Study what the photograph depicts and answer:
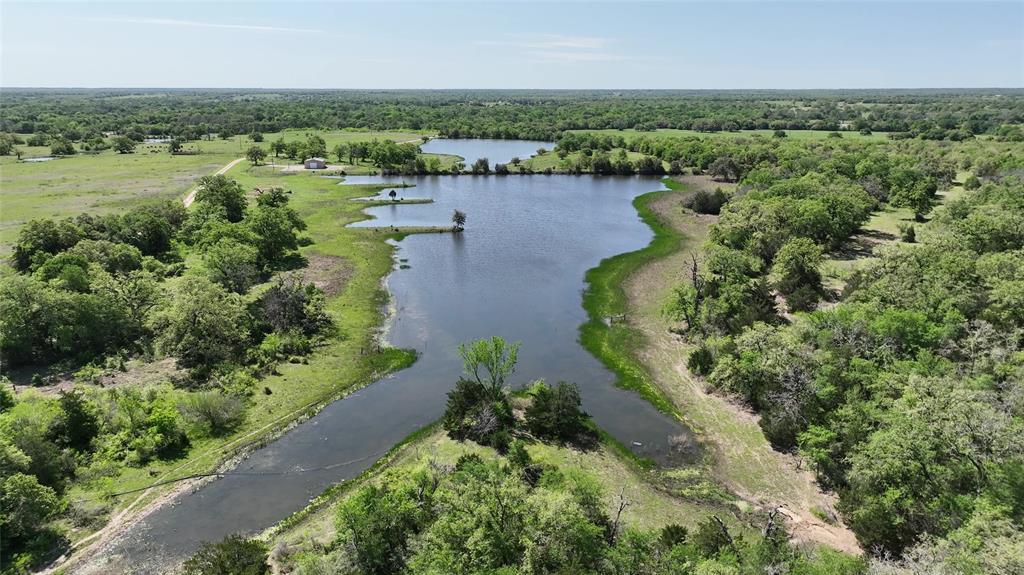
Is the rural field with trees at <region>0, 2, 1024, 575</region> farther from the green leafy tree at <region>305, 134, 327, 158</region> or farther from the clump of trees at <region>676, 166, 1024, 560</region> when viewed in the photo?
the green leafy tree at <region>305, 134, 327, 158</region>

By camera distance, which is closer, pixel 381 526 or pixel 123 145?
pixel 381 526

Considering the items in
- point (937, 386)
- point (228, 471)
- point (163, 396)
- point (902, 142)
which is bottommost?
point (228, 471)

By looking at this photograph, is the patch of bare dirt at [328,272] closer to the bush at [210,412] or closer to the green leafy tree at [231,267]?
the green leafy tree at [231,267]

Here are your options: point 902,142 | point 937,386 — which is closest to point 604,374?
point 937,386

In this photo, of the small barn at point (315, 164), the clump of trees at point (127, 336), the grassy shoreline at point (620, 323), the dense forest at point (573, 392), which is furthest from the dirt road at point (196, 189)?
the grassy shoreline at point (620, 323)

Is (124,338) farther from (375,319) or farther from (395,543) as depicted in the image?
(395,543)

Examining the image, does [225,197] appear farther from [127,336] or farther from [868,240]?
[868,240]

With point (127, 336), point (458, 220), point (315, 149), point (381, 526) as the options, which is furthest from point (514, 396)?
point (315, 149)

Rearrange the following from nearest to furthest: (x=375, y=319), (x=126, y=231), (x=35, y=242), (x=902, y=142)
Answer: (x=375, y=319), (x=35, y=242), (x=126, y=231), (x=902, y=142)
